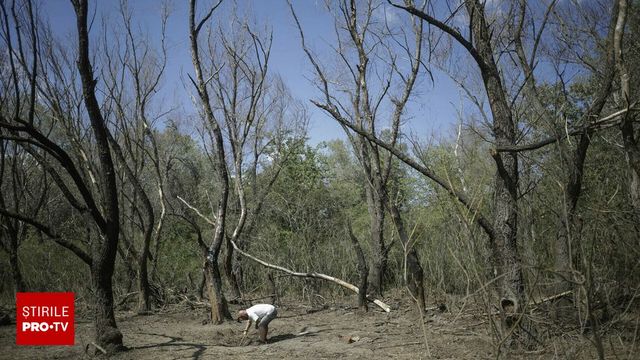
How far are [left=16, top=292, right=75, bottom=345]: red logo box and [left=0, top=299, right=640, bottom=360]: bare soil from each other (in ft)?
0.68

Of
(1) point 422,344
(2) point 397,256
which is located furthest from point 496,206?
(2) point 397,256

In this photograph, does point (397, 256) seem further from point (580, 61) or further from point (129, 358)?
point (129, 358)

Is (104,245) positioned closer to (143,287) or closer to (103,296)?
(103,296)

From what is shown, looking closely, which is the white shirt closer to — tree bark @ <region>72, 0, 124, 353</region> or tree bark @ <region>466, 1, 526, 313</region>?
tree bark @ <region>72, 0, 124, 353</region>

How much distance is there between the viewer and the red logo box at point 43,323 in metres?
6.95

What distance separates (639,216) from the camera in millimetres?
4426

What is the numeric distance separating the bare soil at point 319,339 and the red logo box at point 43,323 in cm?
21

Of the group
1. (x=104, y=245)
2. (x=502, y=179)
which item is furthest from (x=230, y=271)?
(x=502, y=179)

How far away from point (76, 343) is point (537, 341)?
6621mm

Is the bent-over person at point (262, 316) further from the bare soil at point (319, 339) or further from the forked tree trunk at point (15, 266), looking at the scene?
the forked tree trunk at point (15, 266)

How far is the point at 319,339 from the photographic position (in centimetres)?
664

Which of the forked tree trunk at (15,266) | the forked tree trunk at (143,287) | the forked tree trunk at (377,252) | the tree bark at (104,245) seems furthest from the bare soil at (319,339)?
the forked tree trunk at (15,266)

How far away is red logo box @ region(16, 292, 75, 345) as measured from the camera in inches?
274

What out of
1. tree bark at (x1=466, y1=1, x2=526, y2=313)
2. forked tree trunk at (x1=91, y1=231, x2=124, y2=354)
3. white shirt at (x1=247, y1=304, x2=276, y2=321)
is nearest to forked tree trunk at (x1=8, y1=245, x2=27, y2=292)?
forked tree trunk at (x1=91, y1=231, x2=124, y2=354)
